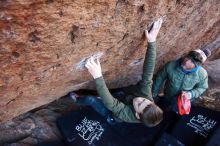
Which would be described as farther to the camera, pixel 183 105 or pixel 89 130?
pixel 89 130

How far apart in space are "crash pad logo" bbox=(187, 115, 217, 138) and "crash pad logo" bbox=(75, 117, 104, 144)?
→ 1603mm

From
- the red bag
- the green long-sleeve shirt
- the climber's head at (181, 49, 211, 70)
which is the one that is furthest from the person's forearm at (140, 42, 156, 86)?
the red bag

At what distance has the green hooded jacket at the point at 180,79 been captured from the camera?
5.12m

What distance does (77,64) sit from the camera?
4.25 metres

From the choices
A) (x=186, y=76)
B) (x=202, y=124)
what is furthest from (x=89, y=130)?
(x=202, y=124)

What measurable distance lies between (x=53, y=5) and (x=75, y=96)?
275 centimetres

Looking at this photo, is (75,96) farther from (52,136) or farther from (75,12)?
(75,12)

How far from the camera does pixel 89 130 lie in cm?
534

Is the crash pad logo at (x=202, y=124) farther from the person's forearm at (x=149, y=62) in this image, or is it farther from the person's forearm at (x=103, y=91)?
the person's forearm at (x=103, y=91)

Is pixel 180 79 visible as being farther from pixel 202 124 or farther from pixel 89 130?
pixel 89 130

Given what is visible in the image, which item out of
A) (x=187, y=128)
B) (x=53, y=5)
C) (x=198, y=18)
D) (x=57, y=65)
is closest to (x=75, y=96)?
(x=57, y=65)

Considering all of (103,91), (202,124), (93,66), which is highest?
(93,66)

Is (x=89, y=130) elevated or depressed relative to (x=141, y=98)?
depressed

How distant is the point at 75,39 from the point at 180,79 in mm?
2183
